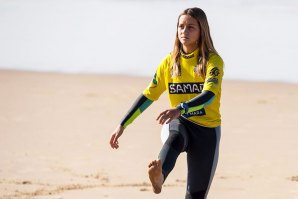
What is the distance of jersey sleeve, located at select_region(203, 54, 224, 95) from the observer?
5.54m

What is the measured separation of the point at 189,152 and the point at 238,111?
10038 mm

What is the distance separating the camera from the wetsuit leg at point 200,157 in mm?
5785

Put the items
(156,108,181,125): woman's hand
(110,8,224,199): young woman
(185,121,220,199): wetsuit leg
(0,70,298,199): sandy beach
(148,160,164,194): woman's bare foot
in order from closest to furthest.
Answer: (156,108,181,125): woman's hand
(148,160,164,194): woman's bare foot
(110,8,224,199): young woman
(185,121,220,199): wetsuit leg
(0,70,298,199): sandy beach

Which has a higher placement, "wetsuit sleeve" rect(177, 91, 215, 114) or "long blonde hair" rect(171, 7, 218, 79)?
"long blonde hair" rect(171, 7, 218, 79)

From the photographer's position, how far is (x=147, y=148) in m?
12.1

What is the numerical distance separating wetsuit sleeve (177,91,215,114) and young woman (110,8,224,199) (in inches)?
2.1

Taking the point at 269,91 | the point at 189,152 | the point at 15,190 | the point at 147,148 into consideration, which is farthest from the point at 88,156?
the point at 269,91

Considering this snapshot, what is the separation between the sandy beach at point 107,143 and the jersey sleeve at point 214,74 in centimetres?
351

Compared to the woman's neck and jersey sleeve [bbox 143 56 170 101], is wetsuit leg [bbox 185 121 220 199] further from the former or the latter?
the woman's neck

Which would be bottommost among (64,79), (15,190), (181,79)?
(64,79)

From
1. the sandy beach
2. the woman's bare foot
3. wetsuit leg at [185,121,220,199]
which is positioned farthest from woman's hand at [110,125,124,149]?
the sandy beach

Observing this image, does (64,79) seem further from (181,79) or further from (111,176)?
(181,79)

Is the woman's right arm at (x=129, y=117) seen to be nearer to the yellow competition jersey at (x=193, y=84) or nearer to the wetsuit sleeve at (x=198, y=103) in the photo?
the yellow competition jersey at (x=193, y=84)

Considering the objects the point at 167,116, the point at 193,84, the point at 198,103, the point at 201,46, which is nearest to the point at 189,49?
the point at 201,46
